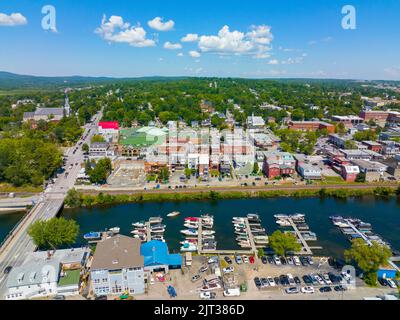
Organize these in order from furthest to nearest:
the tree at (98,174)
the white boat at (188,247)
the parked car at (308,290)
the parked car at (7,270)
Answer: the tree at (98,174)
the white boat at (188,247)
the parked car at (7,270)
the parked car at (308,290)

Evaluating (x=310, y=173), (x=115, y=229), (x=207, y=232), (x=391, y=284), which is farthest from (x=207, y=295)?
(x=310, y=173)

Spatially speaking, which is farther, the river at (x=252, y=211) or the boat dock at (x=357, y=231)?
the river at (x=252, y=211)

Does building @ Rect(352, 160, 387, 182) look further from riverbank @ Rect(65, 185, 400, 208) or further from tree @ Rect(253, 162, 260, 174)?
tree @ Rect(253, 162, 260, 174)

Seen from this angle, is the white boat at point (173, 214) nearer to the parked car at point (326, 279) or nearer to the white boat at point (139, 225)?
the white boat at point (139, 225)

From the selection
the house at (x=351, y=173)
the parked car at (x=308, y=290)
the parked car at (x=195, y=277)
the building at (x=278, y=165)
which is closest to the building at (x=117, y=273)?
the parked car at (x=195, y=277)
